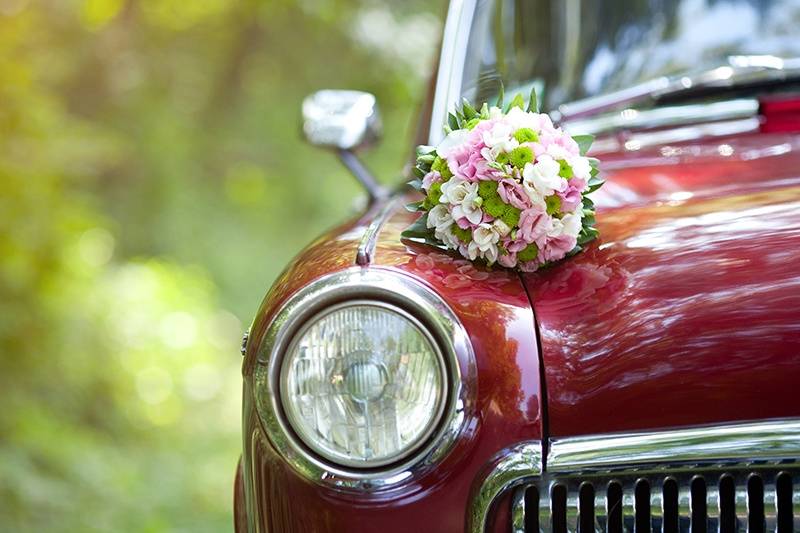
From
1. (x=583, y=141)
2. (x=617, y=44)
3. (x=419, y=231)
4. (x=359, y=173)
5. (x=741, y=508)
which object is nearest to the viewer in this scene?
(x=741, y=508)

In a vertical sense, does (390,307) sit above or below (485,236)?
below

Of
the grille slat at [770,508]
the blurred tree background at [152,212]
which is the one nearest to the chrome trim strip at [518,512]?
the grille slat at [770,508]

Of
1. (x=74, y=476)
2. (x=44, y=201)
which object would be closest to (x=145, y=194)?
(x=44, y=201)

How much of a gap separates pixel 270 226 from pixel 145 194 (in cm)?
127

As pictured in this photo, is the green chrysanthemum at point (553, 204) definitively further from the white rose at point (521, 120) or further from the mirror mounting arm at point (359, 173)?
the mirror mounting arm at point (359, 173)

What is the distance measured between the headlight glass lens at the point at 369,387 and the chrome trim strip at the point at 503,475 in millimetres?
115

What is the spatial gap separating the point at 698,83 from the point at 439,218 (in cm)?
107

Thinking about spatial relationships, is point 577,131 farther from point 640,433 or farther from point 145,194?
point 145,194

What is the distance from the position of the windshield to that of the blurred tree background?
0.84 meters

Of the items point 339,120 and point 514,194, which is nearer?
point 514,194

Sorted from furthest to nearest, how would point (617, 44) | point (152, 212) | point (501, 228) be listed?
point (152, 212), point (617, 44), point (501, 228)

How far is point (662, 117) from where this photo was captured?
2.83 metres

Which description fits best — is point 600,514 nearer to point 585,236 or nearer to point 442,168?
point 585,236

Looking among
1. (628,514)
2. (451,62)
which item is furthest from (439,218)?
(451,62)
